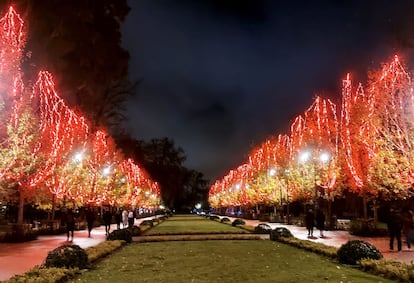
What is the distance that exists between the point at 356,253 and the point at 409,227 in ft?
20.6

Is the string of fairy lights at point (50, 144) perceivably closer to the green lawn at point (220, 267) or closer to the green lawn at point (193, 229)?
the green lawn at point (193, 229)

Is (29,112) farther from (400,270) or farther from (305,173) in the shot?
(305,173)

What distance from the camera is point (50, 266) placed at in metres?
14.2

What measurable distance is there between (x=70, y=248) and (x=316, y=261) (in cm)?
812

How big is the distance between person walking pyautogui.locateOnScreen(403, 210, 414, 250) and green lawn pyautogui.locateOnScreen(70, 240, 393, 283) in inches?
176

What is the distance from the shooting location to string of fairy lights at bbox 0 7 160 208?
23500 mm

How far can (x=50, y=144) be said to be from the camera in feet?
101

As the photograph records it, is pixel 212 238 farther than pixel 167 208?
No

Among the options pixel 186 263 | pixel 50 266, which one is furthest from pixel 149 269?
pixel 50 266

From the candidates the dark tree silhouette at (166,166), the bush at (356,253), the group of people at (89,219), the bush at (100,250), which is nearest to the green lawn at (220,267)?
the bush at (100,250)

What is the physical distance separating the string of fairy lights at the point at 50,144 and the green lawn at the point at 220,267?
7869 millimetres

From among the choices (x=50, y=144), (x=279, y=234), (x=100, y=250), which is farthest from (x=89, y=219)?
(x=100, y=250)

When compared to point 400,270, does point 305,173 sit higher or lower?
higher

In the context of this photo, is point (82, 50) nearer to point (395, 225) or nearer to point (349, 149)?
point (349, 149)
